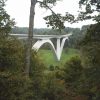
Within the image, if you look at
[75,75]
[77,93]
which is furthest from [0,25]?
[75,75]

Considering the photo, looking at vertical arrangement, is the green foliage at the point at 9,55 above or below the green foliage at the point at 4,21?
below

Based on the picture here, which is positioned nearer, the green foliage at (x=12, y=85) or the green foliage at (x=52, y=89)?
the green foliage at (x=12, y=85)

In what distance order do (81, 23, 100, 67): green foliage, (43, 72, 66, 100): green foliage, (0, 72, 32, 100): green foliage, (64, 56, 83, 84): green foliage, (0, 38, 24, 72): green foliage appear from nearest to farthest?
(0, 72, 32, 100): green foliage, (0, 38, 24, 72): green foliage, (81, 23, 100, 67): green foliage, (43, 72, 66, 100): green foliage, (64, 56, 83, 84): green foliage

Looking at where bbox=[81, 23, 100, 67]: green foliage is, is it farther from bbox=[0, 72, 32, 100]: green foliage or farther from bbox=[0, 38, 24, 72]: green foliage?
bbox=[0, 72, 32, 100]: green foliage

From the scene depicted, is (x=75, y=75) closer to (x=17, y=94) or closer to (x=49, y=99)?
(x=49, y=99)

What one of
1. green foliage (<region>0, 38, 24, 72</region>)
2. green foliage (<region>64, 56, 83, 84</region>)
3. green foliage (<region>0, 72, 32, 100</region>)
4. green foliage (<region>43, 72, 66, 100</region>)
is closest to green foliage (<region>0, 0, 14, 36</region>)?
green foliage (<region>0, 38, 24, 72</region>)

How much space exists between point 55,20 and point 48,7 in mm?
649

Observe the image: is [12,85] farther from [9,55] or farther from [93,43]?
[93,43]

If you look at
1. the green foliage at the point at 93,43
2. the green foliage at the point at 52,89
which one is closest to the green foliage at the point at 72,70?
the green foliage at the point at 52,89

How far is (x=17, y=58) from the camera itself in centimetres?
1477

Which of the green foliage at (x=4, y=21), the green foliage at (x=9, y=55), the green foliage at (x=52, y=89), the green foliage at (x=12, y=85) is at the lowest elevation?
the green foliage at (x=52, y=89)

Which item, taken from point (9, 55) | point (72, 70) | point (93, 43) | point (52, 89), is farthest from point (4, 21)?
point (72, 70)

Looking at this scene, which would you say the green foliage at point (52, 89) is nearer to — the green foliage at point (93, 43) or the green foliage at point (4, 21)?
the green foliage at point (93, 43)

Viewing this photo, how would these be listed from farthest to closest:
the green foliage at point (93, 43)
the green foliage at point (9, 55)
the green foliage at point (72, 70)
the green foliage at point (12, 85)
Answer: the green foliage at point (72, 70) < the green foliage at point (93, 43) < the green foliage at point (9, 55) < the green foliage at point (12, 85)
